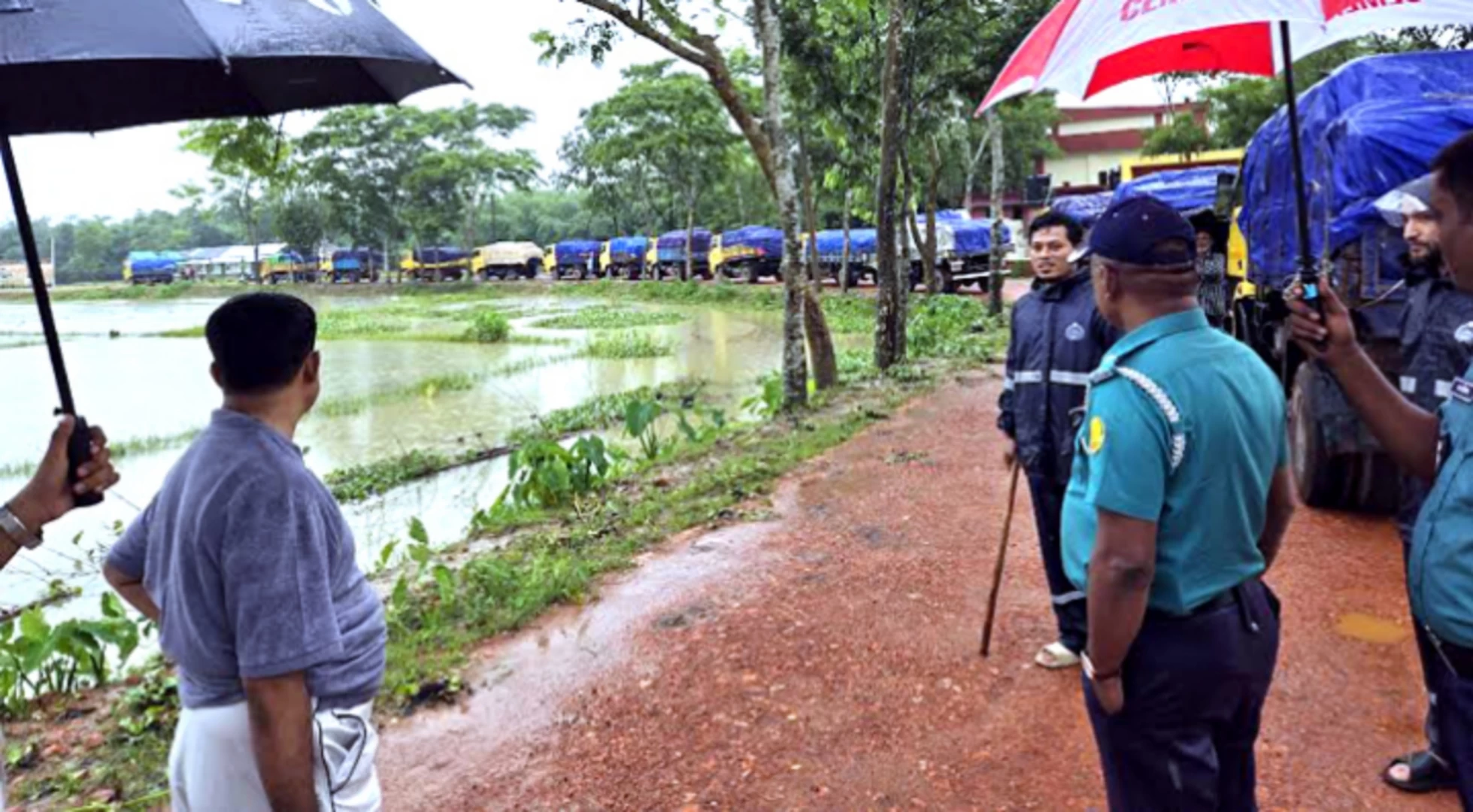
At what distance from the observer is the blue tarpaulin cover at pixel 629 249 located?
43.5 meters

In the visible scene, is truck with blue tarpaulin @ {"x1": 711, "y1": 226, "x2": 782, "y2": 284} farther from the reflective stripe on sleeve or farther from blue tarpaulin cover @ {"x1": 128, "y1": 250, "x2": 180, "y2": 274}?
blue tarpaulin cover @ {"x1": 128, "y1": 250, "x2": 180, "y2": 274}

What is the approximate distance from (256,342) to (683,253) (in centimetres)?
3920

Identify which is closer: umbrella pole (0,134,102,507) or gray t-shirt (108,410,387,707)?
gray t-shirt (108,410,387,707)

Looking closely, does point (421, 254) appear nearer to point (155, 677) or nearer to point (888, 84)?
point (888, 84)

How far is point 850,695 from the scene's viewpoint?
12.8ft

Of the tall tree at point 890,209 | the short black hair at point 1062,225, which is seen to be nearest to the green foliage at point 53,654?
the short black hair at point 1062,225

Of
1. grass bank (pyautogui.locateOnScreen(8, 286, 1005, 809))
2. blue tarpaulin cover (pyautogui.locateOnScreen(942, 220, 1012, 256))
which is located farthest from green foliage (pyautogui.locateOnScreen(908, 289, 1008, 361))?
blue tarpaulin cover (pyautogui.locateOnScreen(942, 220, 1012, 256))

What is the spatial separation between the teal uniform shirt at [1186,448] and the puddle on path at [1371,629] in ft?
9.24

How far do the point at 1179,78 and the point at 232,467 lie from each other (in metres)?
25.4

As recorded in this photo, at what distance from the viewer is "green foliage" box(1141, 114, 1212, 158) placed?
2934 cm

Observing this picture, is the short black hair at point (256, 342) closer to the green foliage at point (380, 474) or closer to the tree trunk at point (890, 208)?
the green foliage at point (380, 474)

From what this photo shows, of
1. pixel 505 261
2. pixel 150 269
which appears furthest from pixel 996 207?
pixel 150 269

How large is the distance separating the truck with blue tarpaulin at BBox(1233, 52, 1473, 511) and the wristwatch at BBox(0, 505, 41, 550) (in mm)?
4864

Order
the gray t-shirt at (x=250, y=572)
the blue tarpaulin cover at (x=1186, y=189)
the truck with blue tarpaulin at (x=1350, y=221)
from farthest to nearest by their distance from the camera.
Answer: the blue tarpaulin cover at (x=1186, y=189), the truck with blue tarpaulin at (x=1350, y=221), the gray t-shirt at (x=250, y=572)
